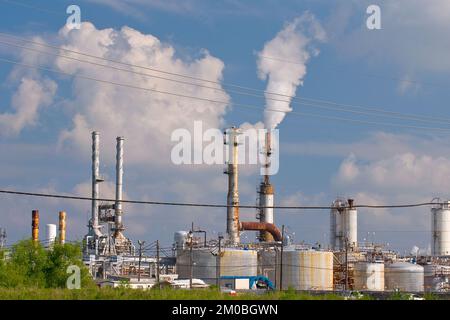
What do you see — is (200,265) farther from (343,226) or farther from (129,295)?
(129,295)

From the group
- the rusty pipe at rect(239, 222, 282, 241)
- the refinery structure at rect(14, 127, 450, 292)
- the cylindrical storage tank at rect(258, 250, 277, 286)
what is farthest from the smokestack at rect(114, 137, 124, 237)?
the cylindrical storage tank at rect(258, 250, 277, 286)

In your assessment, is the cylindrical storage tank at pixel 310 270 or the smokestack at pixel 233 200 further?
the smokestack at pixel 233 200

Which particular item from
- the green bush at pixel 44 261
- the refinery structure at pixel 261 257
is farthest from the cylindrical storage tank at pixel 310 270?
the green bush at pixel 44 261

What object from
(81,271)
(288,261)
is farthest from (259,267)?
(81,271)

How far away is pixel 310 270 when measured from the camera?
213ft

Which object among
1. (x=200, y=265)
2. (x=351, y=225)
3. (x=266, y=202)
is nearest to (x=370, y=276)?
(x=351, y=225)

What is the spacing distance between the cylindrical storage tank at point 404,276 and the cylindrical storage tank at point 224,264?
11339mm

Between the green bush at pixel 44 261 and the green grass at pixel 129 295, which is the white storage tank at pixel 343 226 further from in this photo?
the green grass at pixel 129 295

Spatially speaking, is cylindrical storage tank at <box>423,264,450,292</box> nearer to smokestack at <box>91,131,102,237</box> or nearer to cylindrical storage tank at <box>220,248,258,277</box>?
cylindrical storage tank at <box>220,248,258,277</box>

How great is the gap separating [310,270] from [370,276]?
5029 millimetres

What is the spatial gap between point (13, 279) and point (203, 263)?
1973 cm

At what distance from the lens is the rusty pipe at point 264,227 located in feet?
246

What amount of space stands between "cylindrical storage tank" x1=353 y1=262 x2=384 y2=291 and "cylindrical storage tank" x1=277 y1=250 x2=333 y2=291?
2584 millimetres
